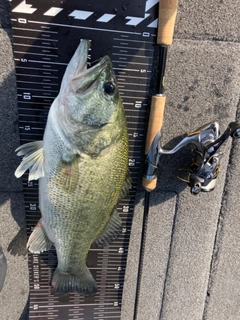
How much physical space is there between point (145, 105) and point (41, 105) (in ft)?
1.56

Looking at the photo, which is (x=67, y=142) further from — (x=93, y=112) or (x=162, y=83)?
(x=162, y=83)

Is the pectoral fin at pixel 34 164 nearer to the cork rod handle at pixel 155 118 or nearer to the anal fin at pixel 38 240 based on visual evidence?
the anal fin at pixel 38 240

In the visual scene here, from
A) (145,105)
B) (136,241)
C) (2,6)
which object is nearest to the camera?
(2,6)

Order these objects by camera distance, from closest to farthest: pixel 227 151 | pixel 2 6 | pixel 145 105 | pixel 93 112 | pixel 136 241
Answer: pixel 93 112
pixel 2 6
pixel 145 105
pixel 227 151
pixel 136 241

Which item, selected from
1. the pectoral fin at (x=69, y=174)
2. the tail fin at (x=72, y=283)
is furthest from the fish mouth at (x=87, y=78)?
the tail fin at (x=72, y=283)

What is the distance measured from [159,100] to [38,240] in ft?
2.74

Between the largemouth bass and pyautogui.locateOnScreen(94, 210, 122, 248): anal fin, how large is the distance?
0.12ft

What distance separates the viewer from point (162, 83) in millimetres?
1238

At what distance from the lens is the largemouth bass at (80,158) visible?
3.26 ft

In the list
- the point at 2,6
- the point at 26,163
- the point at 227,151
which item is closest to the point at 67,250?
the point at 26,163

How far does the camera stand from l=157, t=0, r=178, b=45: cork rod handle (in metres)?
1.14

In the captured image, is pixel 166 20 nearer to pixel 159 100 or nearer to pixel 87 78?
pixel 159 100

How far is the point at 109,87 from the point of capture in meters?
0.99

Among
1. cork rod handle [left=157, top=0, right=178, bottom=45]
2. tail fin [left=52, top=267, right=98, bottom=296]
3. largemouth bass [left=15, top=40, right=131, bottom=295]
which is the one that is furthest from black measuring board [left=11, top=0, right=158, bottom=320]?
tail fin [left=52, top=267, right=98, bottom=296]
